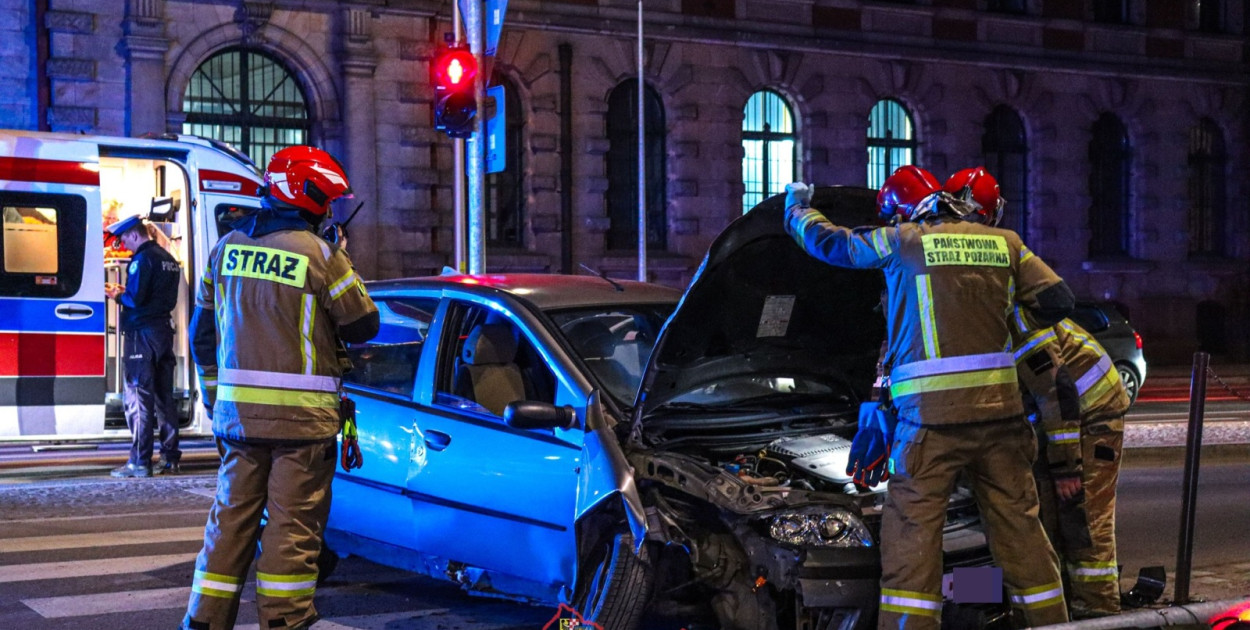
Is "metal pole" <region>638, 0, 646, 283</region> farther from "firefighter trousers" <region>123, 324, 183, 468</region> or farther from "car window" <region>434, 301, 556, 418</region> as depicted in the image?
"car window" <region>434, 301, 556, 418</region>

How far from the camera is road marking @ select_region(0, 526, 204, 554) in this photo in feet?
27.9

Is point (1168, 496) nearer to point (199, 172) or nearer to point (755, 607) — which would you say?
point (755, 607)

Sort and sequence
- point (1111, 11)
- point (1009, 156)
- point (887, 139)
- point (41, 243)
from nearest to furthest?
1. point (41, 243)
2. point (887, 139)
3. point (1009, 156)
4. point (1111, 11)

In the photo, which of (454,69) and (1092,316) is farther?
(1092,316)

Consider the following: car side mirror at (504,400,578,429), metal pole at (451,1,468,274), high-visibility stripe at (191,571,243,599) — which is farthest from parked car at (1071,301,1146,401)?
high-visibility stripe at (191,571,243,599)

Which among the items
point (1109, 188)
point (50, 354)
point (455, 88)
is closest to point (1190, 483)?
point (455, 88)

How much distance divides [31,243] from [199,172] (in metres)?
1.69

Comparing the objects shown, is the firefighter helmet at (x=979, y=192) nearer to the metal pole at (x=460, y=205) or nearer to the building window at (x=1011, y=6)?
the metal pole at (x=460, y=205)

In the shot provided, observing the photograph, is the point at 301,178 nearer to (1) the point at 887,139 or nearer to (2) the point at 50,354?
(2) the point at 50,354

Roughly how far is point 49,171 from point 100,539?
4819 millimetres

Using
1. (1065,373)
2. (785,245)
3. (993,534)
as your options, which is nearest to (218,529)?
(785,245)

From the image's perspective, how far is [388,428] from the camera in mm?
6926

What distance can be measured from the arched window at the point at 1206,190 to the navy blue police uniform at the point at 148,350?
82.1 ft

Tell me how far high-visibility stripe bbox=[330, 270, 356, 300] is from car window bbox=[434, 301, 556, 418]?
3.71 ft
